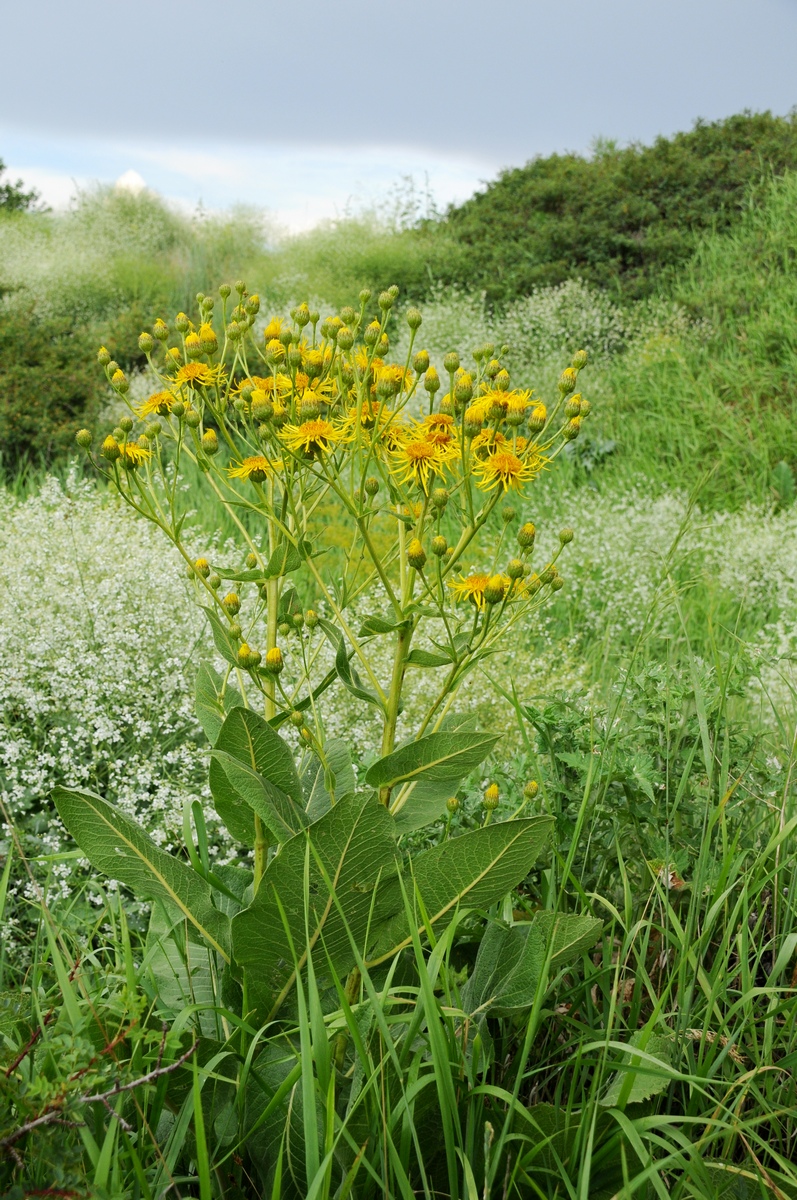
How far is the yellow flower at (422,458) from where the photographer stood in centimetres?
161

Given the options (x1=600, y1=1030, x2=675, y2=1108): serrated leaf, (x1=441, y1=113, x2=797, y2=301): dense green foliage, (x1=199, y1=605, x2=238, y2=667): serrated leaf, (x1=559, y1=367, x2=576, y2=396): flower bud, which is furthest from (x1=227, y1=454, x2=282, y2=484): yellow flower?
(x1=441, y1=113, x2=797, y2=301): dense green foliage

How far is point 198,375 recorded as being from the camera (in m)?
1.78

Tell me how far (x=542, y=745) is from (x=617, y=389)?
7.37 m

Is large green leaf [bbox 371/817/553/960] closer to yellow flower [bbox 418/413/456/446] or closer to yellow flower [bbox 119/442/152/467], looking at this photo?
yellow flower [bbox 418/413/456/446]

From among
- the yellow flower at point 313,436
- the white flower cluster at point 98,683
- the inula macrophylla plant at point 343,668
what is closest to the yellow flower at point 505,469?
the inula macrophylla plant at point 343,668

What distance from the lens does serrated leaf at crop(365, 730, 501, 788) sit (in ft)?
5.10

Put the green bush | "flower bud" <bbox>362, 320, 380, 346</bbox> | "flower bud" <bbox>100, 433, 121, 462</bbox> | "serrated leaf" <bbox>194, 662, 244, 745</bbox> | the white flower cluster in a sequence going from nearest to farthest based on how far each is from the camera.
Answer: "flower bud" <bbox>362, 320, 380, 346</bbox> → "flower bud" <bbox>100, 433, 121, 462</bbox> → "serrated leaf" <bbox>194, 662, 244, 745</bbox> → the white flower cluster → the green bush

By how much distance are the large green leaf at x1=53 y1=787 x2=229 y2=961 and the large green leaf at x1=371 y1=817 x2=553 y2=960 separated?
0.28m

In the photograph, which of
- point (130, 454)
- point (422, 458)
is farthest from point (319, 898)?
point (130, 454)

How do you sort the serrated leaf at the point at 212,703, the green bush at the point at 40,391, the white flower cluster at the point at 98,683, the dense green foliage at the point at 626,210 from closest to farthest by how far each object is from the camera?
the serrated leaf at the point at 212,703 → the white flower cluster at the point at 98,683 → the green bush at the point at 40,391 → the dense green foliage at the point at 626,210

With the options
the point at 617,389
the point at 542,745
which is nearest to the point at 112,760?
the point at 542,745

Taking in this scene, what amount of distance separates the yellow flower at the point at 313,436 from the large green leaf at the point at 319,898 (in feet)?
1.85

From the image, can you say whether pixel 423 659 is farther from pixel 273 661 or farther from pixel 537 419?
pixel 537 419

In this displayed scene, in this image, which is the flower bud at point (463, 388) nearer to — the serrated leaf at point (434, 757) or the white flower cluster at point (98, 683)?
the serrated leaf at point (434, 757)
